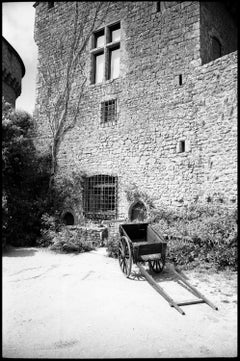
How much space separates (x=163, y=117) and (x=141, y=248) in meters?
5.28

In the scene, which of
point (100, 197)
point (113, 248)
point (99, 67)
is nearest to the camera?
point (113, 248)

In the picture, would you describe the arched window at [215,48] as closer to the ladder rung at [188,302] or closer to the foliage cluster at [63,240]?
the foliage cluster at [63,240]

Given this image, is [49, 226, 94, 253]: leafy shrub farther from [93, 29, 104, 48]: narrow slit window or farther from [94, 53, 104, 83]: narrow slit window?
[93, 29, 104, 48]: narrow slit window

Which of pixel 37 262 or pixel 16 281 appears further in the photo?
pixel 37 262

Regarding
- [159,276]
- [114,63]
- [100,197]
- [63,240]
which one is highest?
[114,63]

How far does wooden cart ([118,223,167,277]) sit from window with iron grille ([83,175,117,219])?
10.5 ft

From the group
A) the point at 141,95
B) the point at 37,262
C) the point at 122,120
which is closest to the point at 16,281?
the point at 37,262

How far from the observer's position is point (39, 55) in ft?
40.8

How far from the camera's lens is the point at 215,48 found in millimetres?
9242

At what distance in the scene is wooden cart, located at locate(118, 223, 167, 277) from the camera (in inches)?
202

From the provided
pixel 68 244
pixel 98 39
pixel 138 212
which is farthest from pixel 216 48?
pixel 68 244

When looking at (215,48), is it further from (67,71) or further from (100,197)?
(100,197)

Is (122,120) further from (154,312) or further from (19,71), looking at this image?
(19,71)

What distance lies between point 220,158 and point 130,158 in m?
3.22
